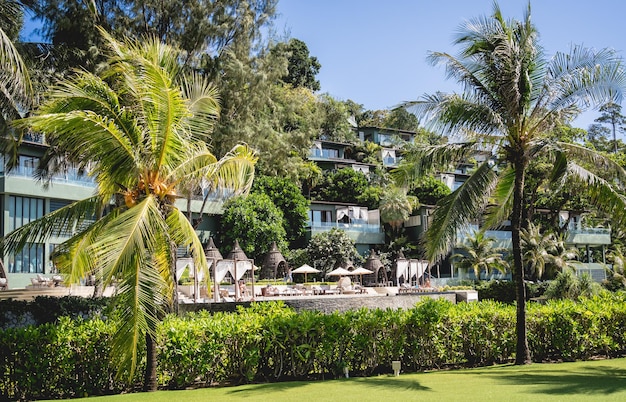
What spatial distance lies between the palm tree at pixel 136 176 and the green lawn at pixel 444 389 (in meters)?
1.65

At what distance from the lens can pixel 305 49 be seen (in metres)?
72.1

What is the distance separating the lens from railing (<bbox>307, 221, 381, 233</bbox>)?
4582cm

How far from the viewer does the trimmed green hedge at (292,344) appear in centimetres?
1018

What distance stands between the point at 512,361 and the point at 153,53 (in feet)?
32.2

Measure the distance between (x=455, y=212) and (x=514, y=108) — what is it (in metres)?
2.46

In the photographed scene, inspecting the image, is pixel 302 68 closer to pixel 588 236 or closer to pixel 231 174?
pixel 588 236

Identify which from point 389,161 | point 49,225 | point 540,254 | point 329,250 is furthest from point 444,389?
point 389,161

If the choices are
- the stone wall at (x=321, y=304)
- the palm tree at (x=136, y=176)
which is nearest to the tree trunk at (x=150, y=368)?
the palm tree at (x=136, y=176)

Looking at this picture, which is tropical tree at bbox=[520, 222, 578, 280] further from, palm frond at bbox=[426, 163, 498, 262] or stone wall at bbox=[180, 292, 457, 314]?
palm frond at bbox=[426, 163, 498, 262]

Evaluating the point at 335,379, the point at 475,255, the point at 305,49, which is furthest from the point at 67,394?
the point at 305,49

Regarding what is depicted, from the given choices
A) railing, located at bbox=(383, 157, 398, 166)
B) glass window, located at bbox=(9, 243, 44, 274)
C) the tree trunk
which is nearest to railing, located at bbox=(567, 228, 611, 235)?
railing, located at bbox=(383, 157, 398, 166)

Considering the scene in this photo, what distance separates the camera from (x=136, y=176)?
1018 cm

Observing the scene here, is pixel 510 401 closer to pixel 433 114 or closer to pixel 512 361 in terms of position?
pixel 512 361

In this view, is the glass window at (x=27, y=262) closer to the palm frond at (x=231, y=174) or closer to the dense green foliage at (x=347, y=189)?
the palm frond at (x=231, y=174)
